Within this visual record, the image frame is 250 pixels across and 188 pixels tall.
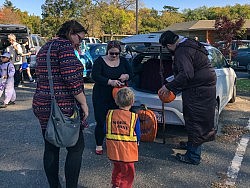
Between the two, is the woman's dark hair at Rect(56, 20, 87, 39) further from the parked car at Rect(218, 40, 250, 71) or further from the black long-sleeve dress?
the parked car at Rect(218, 40, 250, 71)

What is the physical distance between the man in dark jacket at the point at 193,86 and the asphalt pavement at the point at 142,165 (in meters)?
0.32

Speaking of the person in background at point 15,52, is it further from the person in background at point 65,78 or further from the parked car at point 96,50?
the person in background at point 65,78

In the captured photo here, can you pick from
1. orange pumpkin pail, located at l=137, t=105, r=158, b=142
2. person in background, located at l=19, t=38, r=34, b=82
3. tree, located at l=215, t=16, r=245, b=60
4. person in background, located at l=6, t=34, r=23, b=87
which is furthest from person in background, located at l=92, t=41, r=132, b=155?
tree, located at l=215, t=16, r=245, b=60

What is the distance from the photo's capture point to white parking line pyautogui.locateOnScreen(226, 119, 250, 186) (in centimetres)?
395

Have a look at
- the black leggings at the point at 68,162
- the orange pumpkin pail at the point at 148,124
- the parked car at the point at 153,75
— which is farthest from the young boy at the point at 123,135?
the parked car at the point at 153,75

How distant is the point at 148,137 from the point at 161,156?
334mm

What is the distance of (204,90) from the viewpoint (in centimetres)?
426

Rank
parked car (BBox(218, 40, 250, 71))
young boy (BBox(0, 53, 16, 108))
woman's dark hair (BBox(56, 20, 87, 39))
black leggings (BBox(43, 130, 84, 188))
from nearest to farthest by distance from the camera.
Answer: woman's dark hair (BBox(56, 20, 87, 39)), black leggings (BBox(43, 130, 84, 188)), young boy (BBox(0, 53, 16, 108)), parked car (BBox(218, 40, 250, 71))

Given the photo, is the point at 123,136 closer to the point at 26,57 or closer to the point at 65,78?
the point at 65,78

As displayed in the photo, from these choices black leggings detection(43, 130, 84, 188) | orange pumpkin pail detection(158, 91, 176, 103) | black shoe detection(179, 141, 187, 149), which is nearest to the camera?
black leggings detection(43, 130, 84, 188)

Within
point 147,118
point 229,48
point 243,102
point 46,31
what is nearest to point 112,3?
point 46,31

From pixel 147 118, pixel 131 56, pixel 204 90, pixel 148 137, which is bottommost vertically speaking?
pixel 148 137

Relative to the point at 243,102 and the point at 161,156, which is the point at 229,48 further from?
the point at 161,156

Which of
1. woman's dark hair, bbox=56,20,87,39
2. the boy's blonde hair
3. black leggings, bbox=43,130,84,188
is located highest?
woman's dark hair, bbox=56,20,87,39
